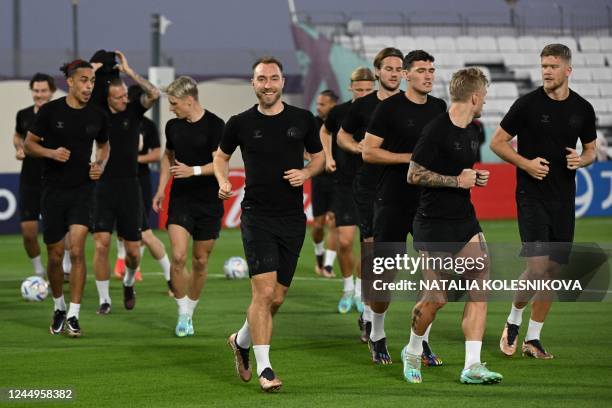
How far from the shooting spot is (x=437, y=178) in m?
9.95

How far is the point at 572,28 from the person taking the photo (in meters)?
44.2

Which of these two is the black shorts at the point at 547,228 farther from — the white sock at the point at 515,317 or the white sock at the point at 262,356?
the white sock at the point at 262,356

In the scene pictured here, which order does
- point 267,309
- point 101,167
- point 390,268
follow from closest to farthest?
point 267,309
point 390,268
point 101,167

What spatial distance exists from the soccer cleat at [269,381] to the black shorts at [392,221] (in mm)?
2097

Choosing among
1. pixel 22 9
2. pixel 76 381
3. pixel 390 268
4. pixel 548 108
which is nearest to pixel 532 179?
pixel 548 108

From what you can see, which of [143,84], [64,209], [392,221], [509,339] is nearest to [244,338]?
[392,221]

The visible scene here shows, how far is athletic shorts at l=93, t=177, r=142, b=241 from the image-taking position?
15.2 meters

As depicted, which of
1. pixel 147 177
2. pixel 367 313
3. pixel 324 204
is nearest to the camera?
pixel 367 313

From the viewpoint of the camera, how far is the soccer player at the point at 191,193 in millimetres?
13203

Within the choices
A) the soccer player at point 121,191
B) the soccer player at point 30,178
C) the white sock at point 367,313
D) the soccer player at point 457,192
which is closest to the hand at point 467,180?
the soccer player at point 457,192

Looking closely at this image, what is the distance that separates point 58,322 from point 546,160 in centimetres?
527

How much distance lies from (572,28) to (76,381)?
3614 centimetres

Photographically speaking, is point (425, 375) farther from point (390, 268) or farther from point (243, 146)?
point (243, 146)

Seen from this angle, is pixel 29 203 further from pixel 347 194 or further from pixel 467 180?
pixel 467 180
